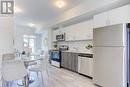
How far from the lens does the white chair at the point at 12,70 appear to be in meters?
2.84

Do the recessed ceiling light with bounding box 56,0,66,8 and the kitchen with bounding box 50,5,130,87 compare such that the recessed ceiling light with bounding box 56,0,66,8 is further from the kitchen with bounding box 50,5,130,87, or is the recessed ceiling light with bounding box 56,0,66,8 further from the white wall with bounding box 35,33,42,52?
the white wall with bounding box 35,33,42,52

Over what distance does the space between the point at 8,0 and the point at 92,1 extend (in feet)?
8.83

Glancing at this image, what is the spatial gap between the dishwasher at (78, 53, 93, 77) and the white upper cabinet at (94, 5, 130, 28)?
48.9 inches

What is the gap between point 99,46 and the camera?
3807 millimetres

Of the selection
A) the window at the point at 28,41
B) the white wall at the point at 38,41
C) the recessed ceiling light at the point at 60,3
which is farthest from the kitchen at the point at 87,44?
the white wall at the point at 38,41

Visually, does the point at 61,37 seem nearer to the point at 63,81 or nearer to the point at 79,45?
the point at 79,45

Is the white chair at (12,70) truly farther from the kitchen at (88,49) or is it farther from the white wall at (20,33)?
the white wall at (20,33)

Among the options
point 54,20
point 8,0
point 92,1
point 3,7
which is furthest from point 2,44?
point 54,20

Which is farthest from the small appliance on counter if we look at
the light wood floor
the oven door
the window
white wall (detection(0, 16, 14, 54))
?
the window

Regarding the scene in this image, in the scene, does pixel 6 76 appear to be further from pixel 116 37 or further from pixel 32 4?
pixel 32 4

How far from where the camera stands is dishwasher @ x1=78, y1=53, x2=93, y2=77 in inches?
186

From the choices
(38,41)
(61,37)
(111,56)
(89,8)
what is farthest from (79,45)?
(38,41)

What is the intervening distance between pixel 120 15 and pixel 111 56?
1.06m

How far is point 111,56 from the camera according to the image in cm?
339
